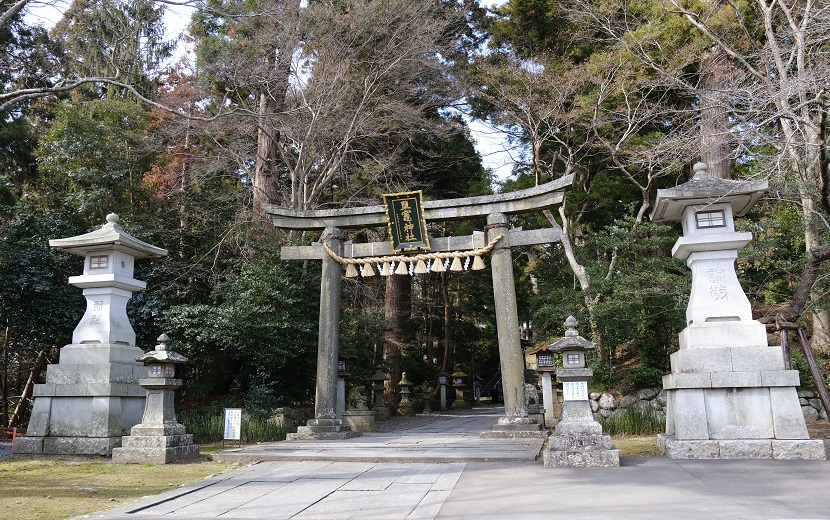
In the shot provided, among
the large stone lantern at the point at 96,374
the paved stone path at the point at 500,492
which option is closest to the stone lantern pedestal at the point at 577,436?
the paved stone path at the point at 500,492

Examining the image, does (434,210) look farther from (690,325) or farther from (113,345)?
(113,345)

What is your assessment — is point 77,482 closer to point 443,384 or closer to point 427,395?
point 427,395

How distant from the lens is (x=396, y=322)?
20203mm

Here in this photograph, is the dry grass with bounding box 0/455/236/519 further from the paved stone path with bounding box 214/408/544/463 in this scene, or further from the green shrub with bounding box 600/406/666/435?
the green shrub with bounding box 600/406/666/435

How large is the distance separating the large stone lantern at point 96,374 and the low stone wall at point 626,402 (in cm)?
973

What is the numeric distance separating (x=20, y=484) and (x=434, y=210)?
7.91 metres

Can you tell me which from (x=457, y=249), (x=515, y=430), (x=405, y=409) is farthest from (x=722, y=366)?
(x=405, y=409)

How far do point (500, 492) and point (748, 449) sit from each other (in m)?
3.81

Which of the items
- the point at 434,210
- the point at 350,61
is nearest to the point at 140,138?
the point at 350,61

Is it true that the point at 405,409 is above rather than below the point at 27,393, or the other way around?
below

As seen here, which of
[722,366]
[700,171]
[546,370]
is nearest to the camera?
[722,366]

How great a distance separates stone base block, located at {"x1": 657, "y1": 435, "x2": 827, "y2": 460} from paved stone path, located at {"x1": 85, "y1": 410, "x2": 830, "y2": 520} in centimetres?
22

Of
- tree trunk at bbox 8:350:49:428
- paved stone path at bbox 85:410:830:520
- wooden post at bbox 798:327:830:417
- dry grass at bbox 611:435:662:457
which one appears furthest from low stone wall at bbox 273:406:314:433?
wooden post at bbox 798:327:830:417

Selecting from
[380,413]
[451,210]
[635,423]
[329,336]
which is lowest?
[380,413]
